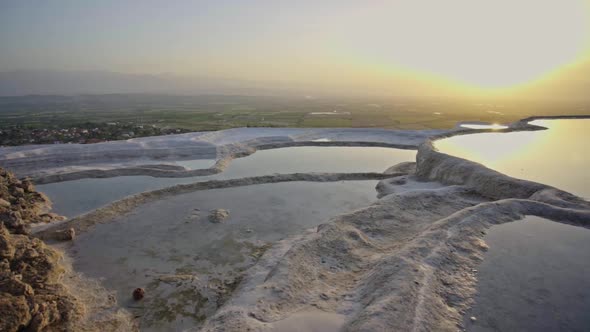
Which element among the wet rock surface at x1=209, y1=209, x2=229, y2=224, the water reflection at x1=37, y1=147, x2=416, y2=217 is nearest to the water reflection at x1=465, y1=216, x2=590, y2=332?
the wet rock surface at x1=209, y1=209, x2=229, y2=224

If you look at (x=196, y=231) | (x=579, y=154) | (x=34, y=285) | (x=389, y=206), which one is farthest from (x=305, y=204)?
(x=579, y=154)

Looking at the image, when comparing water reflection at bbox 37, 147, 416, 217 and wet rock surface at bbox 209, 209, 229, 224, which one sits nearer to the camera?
wet rock surface at bbox 209, 209, 229, 224

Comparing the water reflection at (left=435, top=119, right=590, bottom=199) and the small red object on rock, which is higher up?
the water reflection at (left=435, top=119, right=590, bottom=199)

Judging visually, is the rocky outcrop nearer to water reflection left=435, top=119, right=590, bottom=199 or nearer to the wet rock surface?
the wet rock surface

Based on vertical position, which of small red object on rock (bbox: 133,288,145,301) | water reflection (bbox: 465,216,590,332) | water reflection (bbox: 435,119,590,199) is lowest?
small red object on rock (bbox: 133,288,145,301)

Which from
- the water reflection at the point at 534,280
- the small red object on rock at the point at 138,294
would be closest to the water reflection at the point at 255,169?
the small red object on rock at the point at 138,294

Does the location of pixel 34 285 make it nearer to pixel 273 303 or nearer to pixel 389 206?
pixel 273 303

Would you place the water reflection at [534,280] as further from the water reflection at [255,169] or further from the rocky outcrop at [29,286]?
the water reflection at [255,169]

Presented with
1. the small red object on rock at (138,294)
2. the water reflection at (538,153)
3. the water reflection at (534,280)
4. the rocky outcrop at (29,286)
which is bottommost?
the small red object on rock at (138,294)
